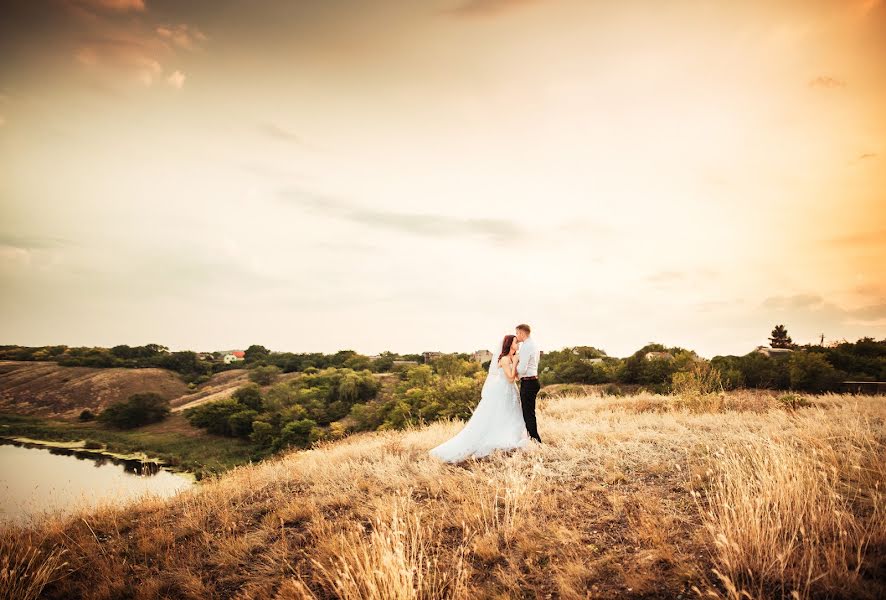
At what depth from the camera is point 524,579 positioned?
3.67m

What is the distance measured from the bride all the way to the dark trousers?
18 centimetres

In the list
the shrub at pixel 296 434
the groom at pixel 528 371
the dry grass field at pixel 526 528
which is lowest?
the shrub at pixel 296 434

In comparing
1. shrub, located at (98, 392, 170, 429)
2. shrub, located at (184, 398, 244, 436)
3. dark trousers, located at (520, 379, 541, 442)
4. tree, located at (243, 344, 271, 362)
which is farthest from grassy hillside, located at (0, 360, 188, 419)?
dark trousers, located at (520, 379, 541, 442)

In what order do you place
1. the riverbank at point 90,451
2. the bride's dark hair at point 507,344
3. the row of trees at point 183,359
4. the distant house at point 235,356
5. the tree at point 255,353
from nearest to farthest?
the bride's dark hair at point 507,344
the riverbank at point 90,451
the row of trees at point 183,359
the tree at point 255,353
the distant house at point 235,356

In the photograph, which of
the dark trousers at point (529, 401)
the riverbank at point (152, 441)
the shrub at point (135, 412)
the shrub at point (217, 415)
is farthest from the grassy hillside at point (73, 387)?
the dark trousers at point (529, 401)

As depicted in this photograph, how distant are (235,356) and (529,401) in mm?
159157

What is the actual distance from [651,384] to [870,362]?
13505 mm

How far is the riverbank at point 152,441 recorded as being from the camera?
171 feet

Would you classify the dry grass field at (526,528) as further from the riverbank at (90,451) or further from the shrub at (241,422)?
the shrub at (241,422)

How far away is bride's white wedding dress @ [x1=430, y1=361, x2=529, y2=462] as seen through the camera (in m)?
8.12

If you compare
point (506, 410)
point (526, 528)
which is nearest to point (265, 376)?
point (506, 410)

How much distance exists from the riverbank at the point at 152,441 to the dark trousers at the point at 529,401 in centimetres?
5014

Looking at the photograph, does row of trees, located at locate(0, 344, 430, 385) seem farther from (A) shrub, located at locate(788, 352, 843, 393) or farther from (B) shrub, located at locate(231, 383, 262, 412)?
(A) shrub, located at locate(788, 352, 843, 393)

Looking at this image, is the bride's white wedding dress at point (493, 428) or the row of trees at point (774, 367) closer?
the bride's white wedding dress at point (493, 428)
